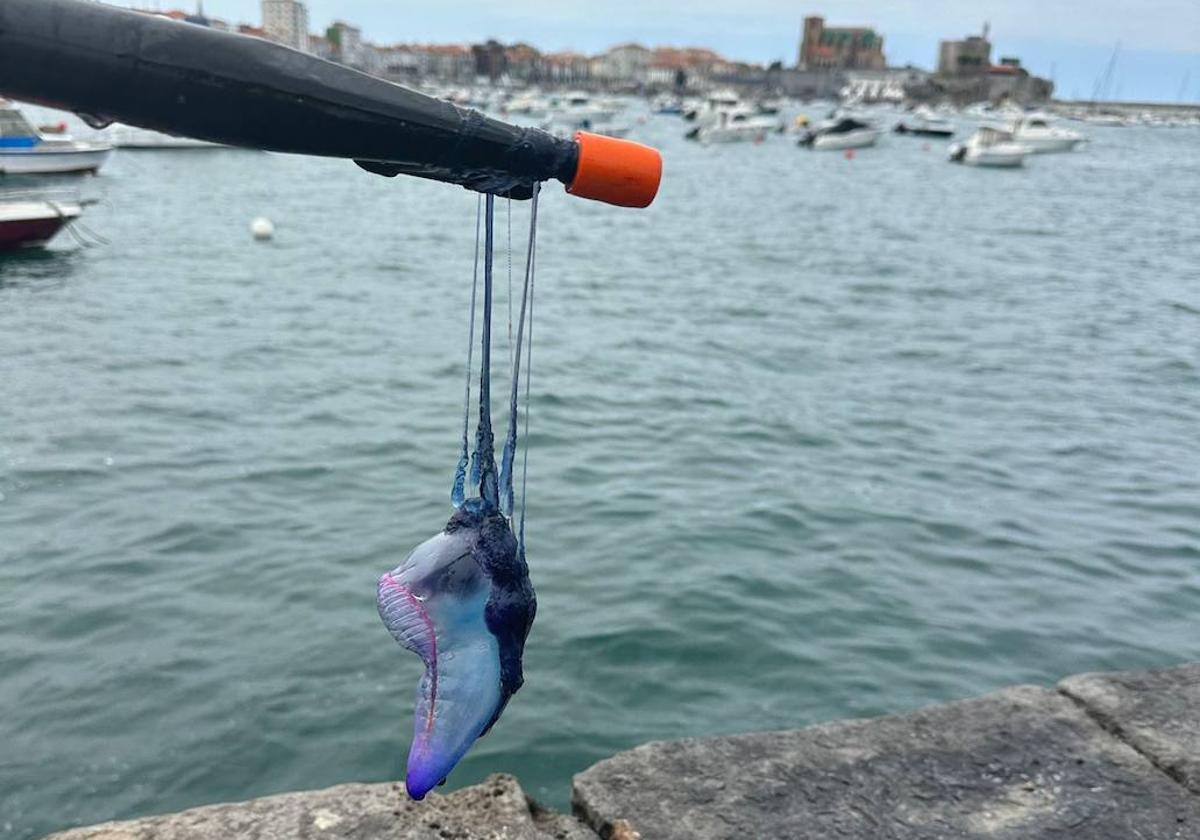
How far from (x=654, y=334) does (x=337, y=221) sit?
15.2 m

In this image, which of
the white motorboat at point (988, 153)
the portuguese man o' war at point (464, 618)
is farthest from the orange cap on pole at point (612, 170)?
the white motorboat at point (988, 153)

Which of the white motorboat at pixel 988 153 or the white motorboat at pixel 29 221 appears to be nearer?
the white motorboat at pixel 29 221

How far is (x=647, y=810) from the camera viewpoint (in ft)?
11.3

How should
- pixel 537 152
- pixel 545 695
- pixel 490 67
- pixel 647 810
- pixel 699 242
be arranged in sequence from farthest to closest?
pixel 490 67 < pixel 699 242 < pixel 545 695 < pixel 647 810 < pixel 537 152

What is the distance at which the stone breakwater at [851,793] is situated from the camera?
3.29m

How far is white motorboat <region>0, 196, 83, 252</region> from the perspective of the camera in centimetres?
1897

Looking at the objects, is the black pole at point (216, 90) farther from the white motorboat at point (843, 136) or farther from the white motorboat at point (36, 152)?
the white motorboat at point (843, 136)

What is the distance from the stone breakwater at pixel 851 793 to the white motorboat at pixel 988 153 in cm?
5300

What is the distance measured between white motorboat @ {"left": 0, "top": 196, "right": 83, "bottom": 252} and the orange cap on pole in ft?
65.8

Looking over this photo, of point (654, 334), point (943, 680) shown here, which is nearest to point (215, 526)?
point (943, 680)

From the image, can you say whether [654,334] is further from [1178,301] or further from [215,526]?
[1178,301]

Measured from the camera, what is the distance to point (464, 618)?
2.43 metres

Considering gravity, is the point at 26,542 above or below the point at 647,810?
below

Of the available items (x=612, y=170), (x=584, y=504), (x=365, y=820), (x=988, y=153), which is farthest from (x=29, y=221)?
(x=988, y=153)
